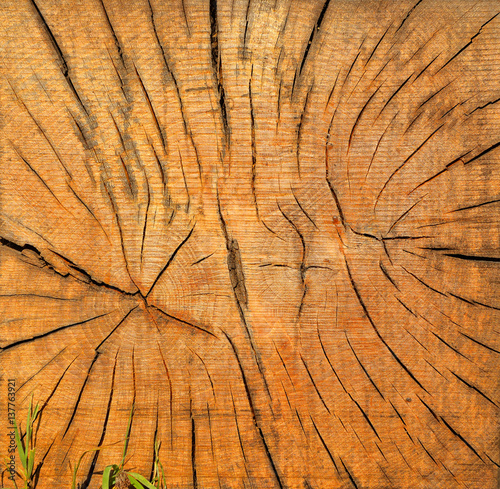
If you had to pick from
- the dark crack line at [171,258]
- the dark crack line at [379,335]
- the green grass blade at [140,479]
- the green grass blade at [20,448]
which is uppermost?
the dark crack line at [171,258]

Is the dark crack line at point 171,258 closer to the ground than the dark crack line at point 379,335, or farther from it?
farther from it

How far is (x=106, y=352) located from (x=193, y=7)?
1.34m

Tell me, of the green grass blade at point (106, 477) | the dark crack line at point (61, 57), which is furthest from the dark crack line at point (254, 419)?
the dark crack line at point (61, 57)

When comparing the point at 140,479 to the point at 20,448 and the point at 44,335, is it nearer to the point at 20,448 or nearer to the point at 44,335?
the point at 20,448

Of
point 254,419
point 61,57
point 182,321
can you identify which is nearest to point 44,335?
point 182,321

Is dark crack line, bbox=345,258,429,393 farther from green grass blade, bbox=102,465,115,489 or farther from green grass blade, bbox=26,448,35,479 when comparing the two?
green grass blade, bbox=26,448,35,479

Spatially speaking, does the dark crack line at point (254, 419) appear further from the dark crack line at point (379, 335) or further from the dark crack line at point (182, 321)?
the dark crack line at point (379, 335)

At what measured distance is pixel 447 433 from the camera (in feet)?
5.13

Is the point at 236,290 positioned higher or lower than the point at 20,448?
higher

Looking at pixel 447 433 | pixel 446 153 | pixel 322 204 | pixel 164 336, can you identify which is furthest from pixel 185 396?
pixel 446 153

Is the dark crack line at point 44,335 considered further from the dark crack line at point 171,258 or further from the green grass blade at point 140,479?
the green grass blade at point 140,479

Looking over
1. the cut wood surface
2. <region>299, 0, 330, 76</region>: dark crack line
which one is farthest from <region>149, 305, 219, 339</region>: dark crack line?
<region>299, 0, 330, 76</region>: dark crack line

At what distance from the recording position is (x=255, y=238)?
1.53 m

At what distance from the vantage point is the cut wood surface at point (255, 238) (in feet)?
4.95
